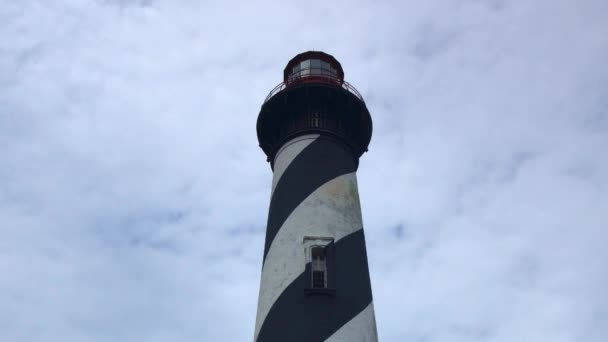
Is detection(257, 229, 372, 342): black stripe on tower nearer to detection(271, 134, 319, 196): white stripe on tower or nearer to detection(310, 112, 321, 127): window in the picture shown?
detection(271, 134, 319, 196): white stripe on tower

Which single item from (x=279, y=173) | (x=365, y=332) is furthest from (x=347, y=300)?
(x=279, y=173)

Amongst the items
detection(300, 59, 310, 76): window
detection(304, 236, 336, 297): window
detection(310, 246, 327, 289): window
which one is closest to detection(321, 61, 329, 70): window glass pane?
detection(300, 59, 310, 76): window

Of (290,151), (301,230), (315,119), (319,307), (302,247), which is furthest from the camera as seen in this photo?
(315,119)

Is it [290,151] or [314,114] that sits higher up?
[314,114]

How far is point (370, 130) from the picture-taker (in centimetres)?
1886

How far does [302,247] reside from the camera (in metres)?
15.1

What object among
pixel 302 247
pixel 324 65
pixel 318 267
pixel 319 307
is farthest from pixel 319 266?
pixel 324 65

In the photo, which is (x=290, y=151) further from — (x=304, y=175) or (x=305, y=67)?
(x=305, y=67)

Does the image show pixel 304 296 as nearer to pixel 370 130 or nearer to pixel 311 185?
pixel 311 185

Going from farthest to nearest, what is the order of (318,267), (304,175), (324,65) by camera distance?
(324,65) → (304,175) → (318,267)

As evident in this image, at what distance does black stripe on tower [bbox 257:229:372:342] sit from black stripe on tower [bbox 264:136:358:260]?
1801 millimetres

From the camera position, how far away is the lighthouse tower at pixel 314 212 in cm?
1423

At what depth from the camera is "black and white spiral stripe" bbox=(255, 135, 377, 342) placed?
14.1 metres

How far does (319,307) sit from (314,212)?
2.67 m
